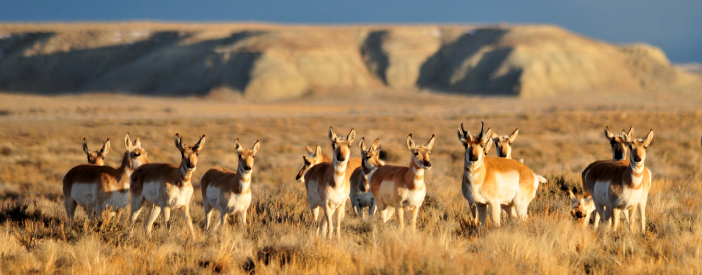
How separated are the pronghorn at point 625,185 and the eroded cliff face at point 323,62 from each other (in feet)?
310

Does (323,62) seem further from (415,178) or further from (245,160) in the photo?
(415,178)

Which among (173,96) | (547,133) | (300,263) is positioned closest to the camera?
(300,263)

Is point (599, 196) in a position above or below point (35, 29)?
below

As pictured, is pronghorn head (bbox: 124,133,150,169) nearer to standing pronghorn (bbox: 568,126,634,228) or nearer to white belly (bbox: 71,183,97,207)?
white belly (bbox: 71,183,97,207)

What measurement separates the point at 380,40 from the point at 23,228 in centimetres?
12444

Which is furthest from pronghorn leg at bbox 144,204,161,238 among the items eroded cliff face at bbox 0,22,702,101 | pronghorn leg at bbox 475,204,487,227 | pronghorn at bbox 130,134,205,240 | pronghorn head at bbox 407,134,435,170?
eroded cliff face at bbox 0,22,702,101

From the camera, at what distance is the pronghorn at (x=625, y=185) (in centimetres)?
947

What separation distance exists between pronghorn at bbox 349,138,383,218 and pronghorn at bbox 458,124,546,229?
191 cm

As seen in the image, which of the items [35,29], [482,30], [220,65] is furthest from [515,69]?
[35,29]

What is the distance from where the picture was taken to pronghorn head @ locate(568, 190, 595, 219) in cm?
1094

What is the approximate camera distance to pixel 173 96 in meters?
106

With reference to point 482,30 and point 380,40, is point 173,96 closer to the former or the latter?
point 380,40

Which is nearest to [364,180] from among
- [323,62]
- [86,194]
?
[86,194]

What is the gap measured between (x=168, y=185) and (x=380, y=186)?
3.17 m
